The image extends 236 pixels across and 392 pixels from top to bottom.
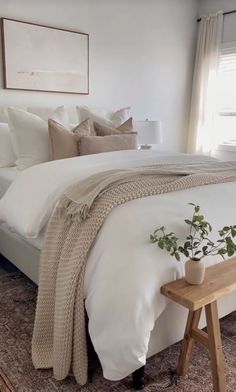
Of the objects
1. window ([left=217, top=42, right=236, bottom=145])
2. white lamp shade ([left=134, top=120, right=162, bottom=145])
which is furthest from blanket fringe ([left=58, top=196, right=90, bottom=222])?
window ([left=217, top=42, right=236, bottom=145])

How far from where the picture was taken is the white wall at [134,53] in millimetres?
3163

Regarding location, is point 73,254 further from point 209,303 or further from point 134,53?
point 134,53

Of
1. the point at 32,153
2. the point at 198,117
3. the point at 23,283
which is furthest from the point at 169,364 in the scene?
the point at 198,117

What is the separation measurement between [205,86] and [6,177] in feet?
10.2

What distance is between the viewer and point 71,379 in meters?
1.43

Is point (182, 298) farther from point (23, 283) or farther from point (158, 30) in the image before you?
point (158, 30)

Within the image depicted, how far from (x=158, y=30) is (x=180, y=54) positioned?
470 millimetres

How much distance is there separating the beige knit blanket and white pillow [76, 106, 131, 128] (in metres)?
1.43

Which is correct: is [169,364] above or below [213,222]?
below

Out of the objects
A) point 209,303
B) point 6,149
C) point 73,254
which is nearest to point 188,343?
point 209,303

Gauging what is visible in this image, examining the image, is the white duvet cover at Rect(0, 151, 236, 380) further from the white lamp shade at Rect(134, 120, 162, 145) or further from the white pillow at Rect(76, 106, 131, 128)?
the white lamp shade at Rect(134, 120, 162, 145)

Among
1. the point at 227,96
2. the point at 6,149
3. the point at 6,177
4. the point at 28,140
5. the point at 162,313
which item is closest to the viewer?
the point at 162,313

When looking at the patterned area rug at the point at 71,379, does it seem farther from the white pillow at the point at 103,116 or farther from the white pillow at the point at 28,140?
the white pillow at the point at 103,116

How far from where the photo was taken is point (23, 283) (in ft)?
7.41
